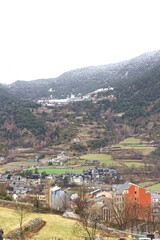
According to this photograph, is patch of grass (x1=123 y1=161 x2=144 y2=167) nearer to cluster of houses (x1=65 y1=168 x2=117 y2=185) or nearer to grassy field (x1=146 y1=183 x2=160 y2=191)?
cluster of houses (x1=65 y1=168 x2=117 y2=185)

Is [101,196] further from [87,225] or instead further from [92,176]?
[92,176]

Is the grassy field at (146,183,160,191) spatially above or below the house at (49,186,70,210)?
below

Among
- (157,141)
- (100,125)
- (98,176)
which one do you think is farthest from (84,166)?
(100,125)

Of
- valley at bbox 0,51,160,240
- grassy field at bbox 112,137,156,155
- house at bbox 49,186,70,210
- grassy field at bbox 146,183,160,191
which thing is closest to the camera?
valley at bbox 0,51,160,240

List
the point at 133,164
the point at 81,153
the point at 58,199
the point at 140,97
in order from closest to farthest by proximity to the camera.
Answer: the point at 58,199
the point at 133,164
the point at 81,153
the point at 140,97

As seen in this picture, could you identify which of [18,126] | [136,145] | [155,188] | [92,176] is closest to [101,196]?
[155,188]

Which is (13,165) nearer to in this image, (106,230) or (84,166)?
(84,166)

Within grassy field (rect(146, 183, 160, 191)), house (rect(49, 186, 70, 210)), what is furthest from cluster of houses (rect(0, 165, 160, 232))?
grassy field (rect(146, 183, 160, 191))

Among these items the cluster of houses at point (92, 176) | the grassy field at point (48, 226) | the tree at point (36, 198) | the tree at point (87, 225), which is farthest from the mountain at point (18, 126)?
the grassy field at point (48, 226)
